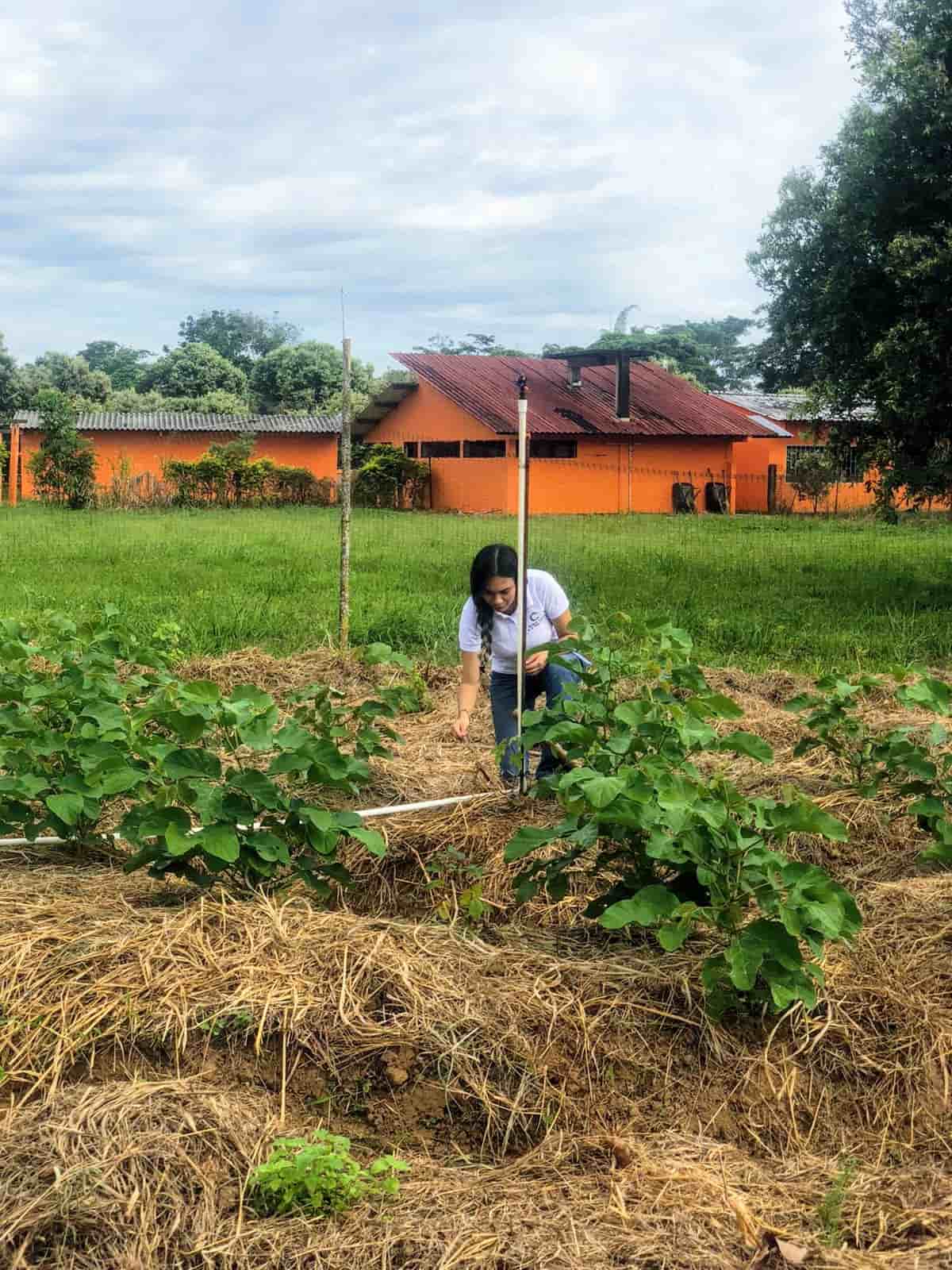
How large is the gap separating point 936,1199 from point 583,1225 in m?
0.78

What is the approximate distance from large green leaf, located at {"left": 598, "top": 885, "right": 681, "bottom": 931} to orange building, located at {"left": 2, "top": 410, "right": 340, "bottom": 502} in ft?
110

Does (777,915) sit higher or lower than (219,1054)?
higher

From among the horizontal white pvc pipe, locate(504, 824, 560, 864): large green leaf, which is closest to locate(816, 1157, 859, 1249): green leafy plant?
locate(504, 824, 560, 864): large green leaf

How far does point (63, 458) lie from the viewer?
29.6m

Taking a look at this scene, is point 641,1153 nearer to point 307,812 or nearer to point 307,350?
point 307,812

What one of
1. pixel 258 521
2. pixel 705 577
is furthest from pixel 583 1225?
pixel 258 521

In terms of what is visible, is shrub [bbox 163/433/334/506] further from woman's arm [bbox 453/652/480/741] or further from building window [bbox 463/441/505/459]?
woman's arm [bbox 453/652/480/741]

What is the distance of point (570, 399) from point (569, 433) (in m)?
1.48

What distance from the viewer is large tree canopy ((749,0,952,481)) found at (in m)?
12.5

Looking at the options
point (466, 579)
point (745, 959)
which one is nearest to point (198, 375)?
point (466, 579)

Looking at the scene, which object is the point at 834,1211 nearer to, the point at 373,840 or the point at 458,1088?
the point at 458,1088

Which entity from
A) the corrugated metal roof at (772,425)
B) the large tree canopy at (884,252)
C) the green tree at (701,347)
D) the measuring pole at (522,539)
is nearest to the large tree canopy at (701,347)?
the green tree at (701,347)

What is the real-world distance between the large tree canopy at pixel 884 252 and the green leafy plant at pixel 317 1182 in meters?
11.1

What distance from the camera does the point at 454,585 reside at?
13.2m
